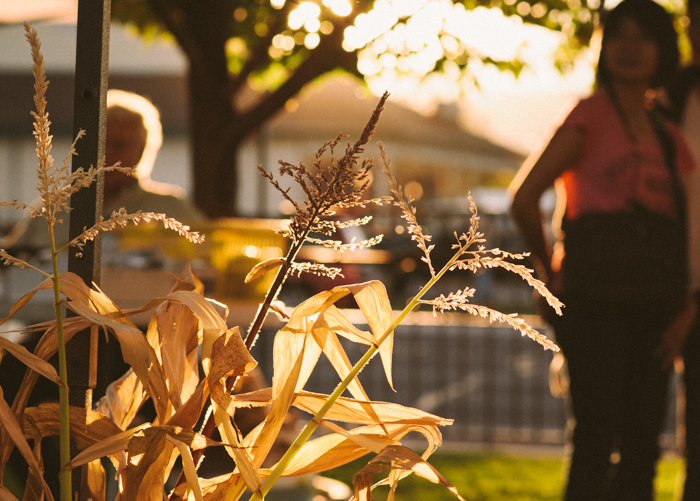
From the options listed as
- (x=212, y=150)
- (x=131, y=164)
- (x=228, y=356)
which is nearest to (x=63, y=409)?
(x=228, y=356)

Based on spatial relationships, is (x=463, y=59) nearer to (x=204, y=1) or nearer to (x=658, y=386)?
(x=204, y=1)

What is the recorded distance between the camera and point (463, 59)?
5.16m

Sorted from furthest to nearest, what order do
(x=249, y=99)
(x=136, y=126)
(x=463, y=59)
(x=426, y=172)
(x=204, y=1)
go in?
1. (x=426, y=172)
2. (x=249, y=99)
3. (x=463, y=59)
4. (x=204, y=1)
5. (x=136, y=126)

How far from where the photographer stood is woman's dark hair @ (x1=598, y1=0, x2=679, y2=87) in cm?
192

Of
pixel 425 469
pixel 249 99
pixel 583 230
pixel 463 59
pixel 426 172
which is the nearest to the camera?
pixel 425 469

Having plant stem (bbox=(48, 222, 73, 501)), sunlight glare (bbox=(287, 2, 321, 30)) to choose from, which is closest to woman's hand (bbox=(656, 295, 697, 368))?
sunlight glare (bbox=(287, 2, 321, 30))

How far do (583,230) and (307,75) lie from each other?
241cm

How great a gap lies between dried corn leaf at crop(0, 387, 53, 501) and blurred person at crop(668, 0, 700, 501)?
1795 millimetres

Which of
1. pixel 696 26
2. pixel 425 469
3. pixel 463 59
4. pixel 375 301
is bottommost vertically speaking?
pixel 425 469

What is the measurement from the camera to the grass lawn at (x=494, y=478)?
360cm

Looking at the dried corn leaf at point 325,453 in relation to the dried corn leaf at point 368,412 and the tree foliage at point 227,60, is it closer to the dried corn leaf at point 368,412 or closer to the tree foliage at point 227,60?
the dried corn leaf at point 368,412

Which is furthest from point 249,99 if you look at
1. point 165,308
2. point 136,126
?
point 165,308

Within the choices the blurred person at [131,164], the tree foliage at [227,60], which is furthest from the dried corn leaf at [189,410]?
the tree foliage at [227,60]

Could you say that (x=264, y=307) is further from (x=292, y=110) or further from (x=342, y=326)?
(x=292, y=110)
